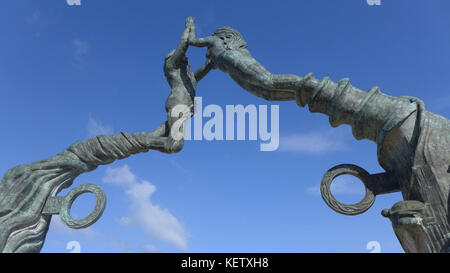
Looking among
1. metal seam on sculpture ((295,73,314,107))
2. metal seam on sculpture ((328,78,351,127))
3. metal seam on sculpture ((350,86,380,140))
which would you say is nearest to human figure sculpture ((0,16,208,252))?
metal seam on sculpture ((295,73,314,107))

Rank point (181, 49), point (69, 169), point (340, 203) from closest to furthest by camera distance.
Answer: point (340, 203), point (69, 169), point (181, 49)

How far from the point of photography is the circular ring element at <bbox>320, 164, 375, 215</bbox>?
4918mm

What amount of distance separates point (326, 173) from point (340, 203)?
50cm

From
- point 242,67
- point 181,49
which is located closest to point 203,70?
point 181,49

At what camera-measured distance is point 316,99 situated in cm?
536

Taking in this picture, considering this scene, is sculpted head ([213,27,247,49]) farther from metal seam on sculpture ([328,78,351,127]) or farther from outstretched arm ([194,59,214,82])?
metal seam on sculpture ([328,78,351,127])

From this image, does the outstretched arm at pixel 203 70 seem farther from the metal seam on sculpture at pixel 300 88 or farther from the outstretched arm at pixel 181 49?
the metal seam on sculpture at pixel 300 88

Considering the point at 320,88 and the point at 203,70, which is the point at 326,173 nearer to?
the point at 320,88

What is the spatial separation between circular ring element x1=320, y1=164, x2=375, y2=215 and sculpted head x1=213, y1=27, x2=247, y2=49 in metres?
2.98

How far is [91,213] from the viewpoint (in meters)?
5.66

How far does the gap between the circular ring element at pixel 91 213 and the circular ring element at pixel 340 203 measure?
12.0ft

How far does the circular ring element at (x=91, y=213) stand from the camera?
18.5 feet
